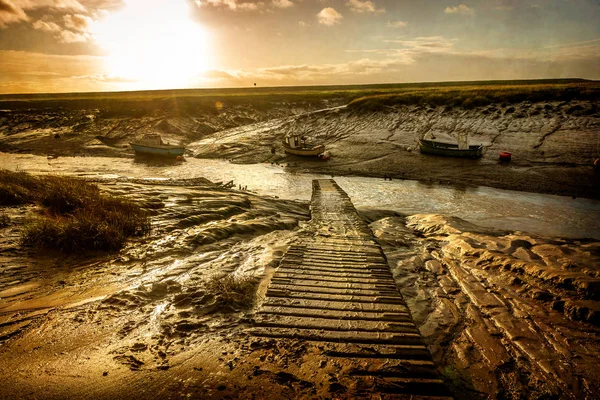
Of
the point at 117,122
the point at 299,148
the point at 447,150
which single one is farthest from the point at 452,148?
the point at 117,122

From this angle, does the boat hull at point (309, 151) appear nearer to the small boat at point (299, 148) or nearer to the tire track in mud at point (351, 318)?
the small boat at point (299, 148)

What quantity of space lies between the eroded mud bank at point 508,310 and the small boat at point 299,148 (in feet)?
61.1

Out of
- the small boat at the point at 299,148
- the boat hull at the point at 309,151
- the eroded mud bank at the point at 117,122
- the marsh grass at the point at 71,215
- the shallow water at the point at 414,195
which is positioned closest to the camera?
the marsh grass at the point at 71,215

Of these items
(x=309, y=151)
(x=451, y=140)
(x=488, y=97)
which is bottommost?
(x=309, y=151)

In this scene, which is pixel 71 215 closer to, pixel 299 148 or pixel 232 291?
pixel 232 291

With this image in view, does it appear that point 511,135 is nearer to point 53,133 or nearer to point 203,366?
point 203,366

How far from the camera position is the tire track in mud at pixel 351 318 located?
3504 millimetres

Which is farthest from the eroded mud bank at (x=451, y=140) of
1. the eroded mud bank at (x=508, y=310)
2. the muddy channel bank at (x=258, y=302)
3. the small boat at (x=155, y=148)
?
the eroded mud bank at (x=508, y=310)

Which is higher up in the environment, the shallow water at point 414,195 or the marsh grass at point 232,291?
the marsh grass at point 232,291

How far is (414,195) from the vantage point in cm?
1628

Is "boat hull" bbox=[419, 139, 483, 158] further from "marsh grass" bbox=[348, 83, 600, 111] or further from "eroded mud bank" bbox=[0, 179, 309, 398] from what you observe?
"eroded mud bank" bbox=[0, 179, 309, 398]

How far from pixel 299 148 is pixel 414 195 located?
13.0m

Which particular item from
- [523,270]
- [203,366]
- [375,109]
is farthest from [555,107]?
[203,366]

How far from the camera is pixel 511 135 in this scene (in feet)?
85.6
